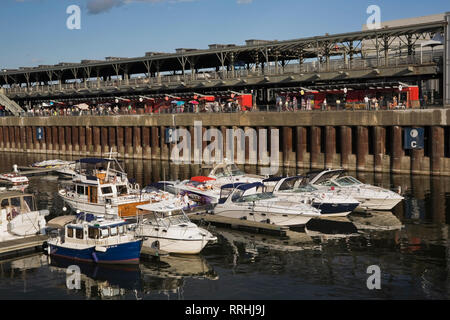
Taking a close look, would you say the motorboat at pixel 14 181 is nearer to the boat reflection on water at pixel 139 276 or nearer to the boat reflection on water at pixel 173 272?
the boat reflection on water at pixel 139 276

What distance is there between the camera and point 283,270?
3175 centimetres

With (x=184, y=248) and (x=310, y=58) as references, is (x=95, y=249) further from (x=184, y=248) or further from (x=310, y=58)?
(x=310, y=58)

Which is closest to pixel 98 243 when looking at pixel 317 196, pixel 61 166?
pixel 317 196

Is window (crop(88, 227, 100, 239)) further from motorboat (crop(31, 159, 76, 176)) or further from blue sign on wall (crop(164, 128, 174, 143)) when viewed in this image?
blue sign on wall (crop(164, 128, 174, 143))

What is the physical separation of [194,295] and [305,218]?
46.9 feet

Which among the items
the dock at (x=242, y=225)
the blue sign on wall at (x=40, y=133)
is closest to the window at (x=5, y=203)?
the dock at (x=242, y=225)

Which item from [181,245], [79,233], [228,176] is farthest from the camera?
[228,176]

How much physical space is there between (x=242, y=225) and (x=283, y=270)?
985 centimetres

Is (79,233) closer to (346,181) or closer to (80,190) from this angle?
(80,190)

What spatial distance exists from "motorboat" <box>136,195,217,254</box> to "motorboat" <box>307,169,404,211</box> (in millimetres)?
14698

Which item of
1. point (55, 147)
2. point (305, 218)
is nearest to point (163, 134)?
point (55, 147)

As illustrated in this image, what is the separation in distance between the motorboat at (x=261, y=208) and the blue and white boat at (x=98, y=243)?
10.3 metres

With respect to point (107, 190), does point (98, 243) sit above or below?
below
